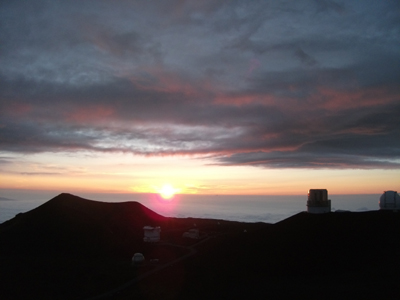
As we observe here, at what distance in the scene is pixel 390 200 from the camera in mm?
54594

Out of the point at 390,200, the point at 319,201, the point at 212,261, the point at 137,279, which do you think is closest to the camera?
the point at 137,279

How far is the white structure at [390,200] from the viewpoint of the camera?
54.1 m

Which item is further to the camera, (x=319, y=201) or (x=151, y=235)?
(x=151, y=235)

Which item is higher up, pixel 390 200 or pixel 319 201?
pixel 390 200

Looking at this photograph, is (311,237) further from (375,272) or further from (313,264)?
(375,272)

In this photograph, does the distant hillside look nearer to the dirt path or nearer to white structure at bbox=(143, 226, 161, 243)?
the dirt path

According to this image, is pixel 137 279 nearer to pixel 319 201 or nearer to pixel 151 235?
pixel 151 235

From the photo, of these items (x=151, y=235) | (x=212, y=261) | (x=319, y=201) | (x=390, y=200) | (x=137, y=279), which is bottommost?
(x=137, y=279)

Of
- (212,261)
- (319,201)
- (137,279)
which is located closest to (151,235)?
(212,261)

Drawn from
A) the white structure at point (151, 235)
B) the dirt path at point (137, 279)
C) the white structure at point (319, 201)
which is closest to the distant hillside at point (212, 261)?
the dirt path at point (137, 279)

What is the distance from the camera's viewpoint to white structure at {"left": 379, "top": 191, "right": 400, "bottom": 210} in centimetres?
5409

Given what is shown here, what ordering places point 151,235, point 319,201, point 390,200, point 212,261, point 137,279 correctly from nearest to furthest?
point 137,279 < point 212,261 < point 390,200 < point 319,201 < point 151,235

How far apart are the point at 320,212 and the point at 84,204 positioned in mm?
59250

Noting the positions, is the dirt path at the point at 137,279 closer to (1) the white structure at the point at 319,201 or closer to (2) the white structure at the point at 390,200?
(1) the white structure at the point at 319,201
